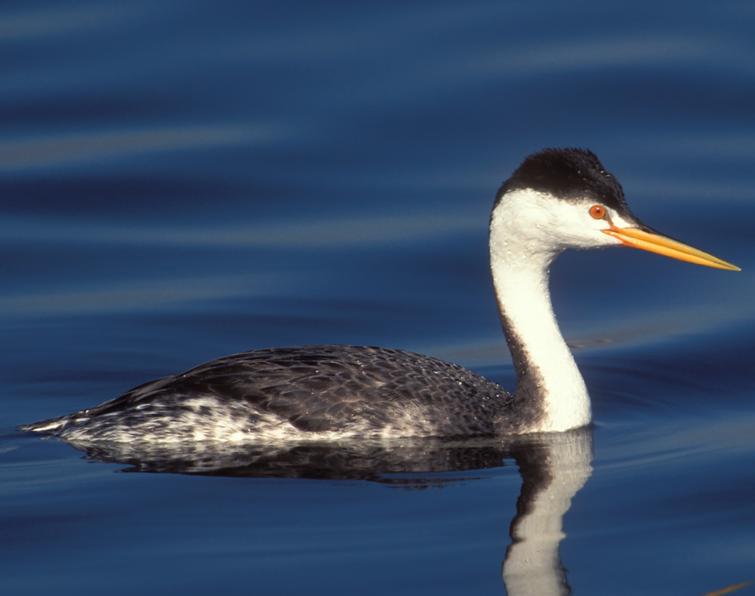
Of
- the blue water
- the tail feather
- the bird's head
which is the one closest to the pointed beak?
the bird's head

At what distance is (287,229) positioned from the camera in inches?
620

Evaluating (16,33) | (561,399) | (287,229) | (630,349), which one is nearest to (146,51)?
(16,33)

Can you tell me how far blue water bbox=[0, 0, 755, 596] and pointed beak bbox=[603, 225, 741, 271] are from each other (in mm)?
1052

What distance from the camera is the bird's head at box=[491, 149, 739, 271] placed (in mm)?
11406

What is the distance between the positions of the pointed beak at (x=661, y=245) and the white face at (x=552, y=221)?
38 mm

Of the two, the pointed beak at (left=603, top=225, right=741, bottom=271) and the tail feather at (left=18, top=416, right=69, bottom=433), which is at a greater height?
the pointed beak at (left=603, top=225, right=741, bottom=271)

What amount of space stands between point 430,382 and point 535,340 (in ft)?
2.32

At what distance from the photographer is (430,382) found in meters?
11.6

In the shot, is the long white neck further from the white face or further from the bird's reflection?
the bird's reflection

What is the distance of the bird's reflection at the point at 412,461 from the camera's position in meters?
10.8

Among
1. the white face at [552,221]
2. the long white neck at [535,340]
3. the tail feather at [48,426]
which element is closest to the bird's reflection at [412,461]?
the long white neck at [535,340]

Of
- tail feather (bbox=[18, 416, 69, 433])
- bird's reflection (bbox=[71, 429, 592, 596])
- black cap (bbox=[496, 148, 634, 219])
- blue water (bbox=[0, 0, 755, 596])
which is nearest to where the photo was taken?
blue water (bbox=[0, 0, 755, 596])

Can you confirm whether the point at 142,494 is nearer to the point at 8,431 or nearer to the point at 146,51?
the point at 8,431

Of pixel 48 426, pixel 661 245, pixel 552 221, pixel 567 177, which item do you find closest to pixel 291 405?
pixel 48 426
